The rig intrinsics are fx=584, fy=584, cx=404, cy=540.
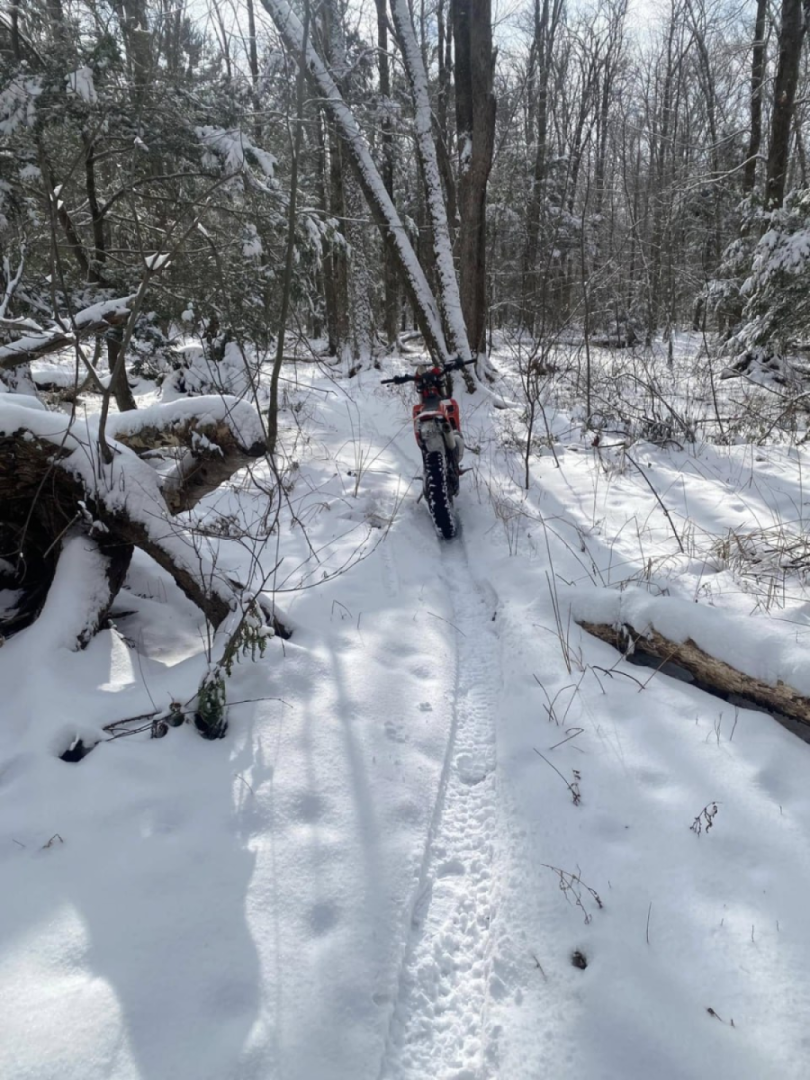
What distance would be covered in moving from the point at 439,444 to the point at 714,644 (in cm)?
264

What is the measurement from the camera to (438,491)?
4590 mm

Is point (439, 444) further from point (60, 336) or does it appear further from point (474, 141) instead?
point (474, 141)

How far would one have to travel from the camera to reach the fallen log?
2346 millimetres

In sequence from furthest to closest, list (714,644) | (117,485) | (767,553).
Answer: (767,553), (117,485), (714,644)

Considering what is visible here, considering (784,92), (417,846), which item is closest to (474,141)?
(784,92)

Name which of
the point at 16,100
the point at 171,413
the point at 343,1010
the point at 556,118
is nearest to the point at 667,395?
the point at 171,413

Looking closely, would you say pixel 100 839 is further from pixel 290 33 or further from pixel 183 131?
pixel 290 33

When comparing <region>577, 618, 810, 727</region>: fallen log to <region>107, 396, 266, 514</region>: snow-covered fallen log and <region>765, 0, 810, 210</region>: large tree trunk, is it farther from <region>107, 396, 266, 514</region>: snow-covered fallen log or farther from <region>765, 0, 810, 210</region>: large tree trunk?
<region>765, 0, 810, 210</region>: large tree trunk

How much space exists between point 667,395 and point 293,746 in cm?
763

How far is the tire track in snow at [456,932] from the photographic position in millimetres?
1500

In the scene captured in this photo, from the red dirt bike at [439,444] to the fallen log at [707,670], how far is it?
1.75 metres

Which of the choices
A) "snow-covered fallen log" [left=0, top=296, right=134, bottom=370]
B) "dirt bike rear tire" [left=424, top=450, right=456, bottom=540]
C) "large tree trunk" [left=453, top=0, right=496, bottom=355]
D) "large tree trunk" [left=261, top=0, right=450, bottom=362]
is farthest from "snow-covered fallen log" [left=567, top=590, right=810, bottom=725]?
"large tree trunk" [left=453, top=0, right=496, bottom=355]

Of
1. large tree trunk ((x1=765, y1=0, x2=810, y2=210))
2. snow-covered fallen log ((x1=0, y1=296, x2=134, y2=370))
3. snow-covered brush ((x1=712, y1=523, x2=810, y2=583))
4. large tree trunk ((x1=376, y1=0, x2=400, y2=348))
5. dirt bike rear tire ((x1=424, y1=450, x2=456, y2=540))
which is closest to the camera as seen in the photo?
snow-covered fallen log ((x1=0, y1=296, x2=134, y2=370))

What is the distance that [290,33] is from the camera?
21.3 feet
